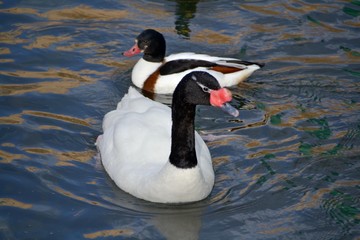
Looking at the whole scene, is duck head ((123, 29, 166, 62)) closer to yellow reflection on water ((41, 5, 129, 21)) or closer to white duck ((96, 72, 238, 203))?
yellow reflection on water ((41, 5, 129, 21))

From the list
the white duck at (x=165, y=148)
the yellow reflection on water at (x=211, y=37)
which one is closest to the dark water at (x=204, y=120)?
the yellow reflection on water at (x=211, y=37)

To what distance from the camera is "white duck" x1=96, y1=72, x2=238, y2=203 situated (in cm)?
730

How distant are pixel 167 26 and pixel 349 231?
5507 millimetres

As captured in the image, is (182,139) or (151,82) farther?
(151,82)

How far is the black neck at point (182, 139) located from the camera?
7.47 metres

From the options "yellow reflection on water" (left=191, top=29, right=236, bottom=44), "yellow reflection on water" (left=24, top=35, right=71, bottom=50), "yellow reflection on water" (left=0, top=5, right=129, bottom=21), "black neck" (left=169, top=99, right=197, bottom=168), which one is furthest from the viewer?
"yellow reflection on water" (left=0, top=5, right=129, bottom=21)

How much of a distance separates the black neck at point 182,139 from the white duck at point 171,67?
116 inches

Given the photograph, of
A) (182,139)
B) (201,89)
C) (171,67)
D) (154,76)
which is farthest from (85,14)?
(201,89)

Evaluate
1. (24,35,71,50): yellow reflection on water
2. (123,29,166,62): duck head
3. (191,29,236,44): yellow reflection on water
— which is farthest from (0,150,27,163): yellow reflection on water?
(191,29,236,44): yellow reflection on water

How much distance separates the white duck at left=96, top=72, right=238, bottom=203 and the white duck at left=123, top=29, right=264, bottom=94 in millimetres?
1880

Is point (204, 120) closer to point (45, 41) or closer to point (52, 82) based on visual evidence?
point (52, 82)

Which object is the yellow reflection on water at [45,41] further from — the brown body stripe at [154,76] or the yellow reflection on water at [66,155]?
the yellow reflection on water at [66,155]

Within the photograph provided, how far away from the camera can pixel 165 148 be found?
802cm

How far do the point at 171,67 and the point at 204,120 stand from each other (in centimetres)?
127
